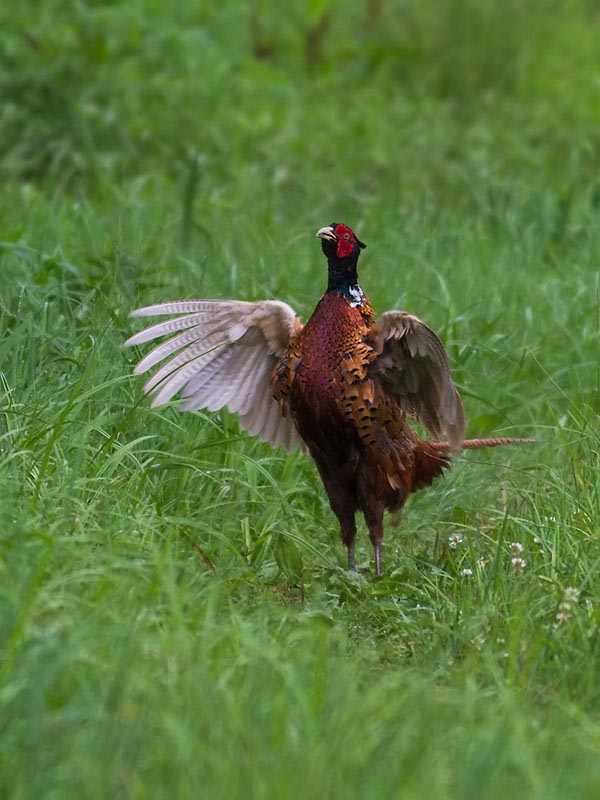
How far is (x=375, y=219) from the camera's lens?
285 inches

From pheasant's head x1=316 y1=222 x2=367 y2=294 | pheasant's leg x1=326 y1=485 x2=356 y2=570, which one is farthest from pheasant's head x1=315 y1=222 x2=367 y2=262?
pheasant's leg x1=326 y1=485 x2=356 y2=570

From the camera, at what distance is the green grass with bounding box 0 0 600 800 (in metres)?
2.91

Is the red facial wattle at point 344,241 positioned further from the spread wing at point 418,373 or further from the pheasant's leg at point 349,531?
the pheasant's leg at point 349,531

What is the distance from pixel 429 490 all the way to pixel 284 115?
177 inches

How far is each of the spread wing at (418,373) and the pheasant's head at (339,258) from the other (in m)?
0.17

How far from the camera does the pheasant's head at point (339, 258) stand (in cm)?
446

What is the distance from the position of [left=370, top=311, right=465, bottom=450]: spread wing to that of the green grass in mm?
396

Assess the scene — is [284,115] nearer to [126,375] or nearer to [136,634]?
[126,375]

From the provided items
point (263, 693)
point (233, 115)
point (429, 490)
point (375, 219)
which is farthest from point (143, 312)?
point (233, 115)

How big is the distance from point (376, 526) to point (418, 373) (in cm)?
48

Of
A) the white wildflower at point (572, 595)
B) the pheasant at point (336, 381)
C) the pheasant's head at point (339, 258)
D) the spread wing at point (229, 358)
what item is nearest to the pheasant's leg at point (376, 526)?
the pheasant at point (336, 381)

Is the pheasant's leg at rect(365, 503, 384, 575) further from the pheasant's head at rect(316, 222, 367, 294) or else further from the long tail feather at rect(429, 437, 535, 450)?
the pheasant's head at rect(316, 222, 367, 294)

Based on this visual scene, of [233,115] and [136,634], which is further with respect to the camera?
[233,115]

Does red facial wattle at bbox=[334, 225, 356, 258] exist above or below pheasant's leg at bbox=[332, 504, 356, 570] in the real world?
above
